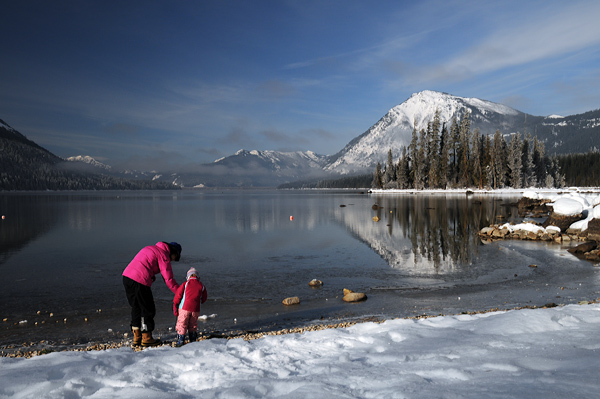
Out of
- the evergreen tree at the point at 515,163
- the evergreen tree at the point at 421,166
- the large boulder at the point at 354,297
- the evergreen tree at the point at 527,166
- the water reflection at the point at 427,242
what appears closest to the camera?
the large boulder at the point at 354,297

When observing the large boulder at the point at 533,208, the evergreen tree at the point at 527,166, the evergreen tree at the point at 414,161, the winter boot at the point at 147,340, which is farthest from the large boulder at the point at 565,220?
the evergreen tree at the point at 414,161

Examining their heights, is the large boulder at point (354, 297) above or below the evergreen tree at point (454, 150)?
below

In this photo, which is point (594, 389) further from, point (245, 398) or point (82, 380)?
point (82, 380)

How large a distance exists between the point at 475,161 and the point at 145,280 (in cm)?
13481

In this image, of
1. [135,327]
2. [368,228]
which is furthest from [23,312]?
[368,228]

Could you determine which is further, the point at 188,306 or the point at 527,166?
the point at 527,166

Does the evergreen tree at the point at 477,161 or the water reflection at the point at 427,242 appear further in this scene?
the evergreen tree at the point at 477,161

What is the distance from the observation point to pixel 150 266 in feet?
31.9

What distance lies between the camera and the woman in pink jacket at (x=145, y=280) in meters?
9.60

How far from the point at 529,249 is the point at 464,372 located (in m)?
24.5

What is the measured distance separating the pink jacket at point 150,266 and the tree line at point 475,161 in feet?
436

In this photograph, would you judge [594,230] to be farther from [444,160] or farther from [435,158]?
[435,158]

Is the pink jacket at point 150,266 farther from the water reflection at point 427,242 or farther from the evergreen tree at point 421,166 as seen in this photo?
the evergreen tree at point 421,166

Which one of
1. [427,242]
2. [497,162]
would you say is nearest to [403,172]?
[497,162]
